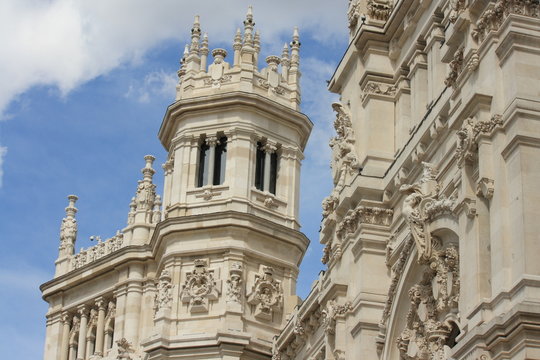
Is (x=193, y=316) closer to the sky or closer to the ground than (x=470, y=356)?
closer to the sky

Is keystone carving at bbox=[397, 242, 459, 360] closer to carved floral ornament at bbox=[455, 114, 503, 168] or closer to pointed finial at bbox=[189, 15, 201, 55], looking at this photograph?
carved floral ornament at bbox=[455, 114, 503, 168]

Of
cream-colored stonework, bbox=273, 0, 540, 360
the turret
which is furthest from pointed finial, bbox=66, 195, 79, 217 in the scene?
cream-colored stonework, bbox=273, 0, 540, 360

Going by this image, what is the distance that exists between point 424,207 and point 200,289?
20.1m

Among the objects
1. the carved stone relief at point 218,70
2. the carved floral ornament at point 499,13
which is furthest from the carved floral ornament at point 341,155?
the carved stone relief at point 218,70

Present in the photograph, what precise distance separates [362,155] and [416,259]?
17.8 ft

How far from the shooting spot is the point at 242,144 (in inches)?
2094

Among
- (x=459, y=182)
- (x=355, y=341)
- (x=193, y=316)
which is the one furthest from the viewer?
(x=193, y=316)

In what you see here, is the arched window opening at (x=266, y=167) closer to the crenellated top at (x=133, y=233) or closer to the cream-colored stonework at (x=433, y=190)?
the crenellated top at (x=133, y=233)

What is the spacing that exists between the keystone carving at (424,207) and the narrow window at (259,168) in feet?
69.5

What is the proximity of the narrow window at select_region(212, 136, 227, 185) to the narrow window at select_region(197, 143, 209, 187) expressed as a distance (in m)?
0.37

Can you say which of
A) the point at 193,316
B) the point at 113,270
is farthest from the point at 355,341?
the point at 113,270

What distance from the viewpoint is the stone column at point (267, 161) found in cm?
5356

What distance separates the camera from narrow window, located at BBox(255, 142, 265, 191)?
53.5 m

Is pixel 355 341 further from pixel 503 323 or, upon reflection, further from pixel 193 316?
pixel 193 316
